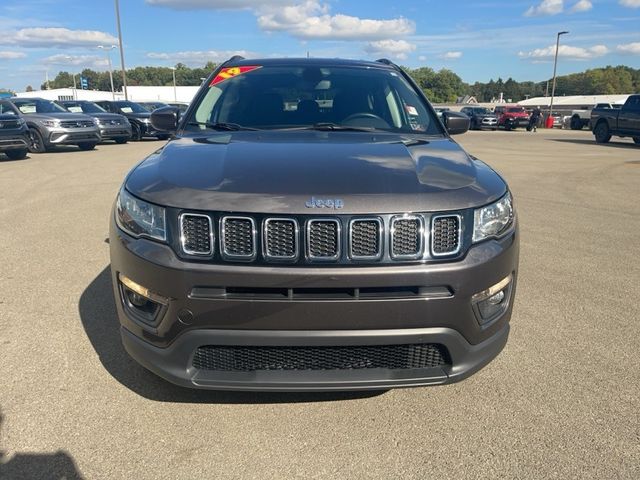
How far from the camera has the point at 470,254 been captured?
7.75 ft

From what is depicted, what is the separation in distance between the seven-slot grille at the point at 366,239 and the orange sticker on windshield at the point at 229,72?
2.34 m

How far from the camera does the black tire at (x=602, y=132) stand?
22.3m

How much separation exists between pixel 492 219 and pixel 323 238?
819 mm

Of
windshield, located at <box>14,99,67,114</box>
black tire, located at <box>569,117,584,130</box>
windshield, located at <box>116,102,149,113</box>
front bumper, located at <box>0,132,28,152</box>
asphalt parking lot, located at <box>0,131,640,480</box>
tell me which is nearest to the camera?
asphalt parking lot, located at <box>0,131,640,480</box>

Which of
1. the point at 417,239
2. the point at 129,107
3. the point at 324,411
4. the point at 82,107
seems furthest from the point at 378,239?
the point at 129,107

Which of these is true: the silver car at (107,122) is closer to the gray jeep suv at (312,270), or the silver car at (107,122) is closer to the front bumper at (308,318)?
the gray jeep suv at (312,270)

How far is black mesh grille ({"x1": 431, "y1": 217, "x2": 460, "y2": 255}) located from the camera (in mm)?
2324

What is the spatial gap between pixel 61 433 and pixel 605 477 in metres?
2.38

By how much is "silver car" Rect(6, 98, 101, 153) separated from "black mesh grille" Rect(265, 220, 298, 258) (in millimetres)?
15814

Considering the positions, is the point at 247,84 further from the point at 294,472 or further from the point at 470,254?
the point at 294,472

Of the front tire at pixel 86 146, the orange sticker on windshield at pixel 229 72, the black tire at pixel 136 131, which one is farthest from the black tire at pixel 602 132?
the orange sticker on windshield at pixel 229 72

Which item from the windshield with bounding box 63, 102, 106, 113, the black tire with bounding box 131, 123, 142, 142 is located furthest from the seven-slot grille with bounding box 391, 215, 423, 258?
the black tire with bounding box 131, 123, 142, 142

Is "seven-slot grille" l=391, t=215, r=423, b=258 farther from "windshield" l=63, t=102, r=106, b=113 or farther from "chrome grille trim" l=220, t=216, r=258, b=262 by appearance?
"windshield" l=63, t=102, r=106, b=113

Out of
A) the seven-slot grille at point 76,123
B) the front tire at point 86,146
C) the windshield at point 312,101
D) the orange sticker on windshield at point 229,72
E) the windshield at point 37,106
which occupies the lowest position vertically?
the front tire at point 86,146
